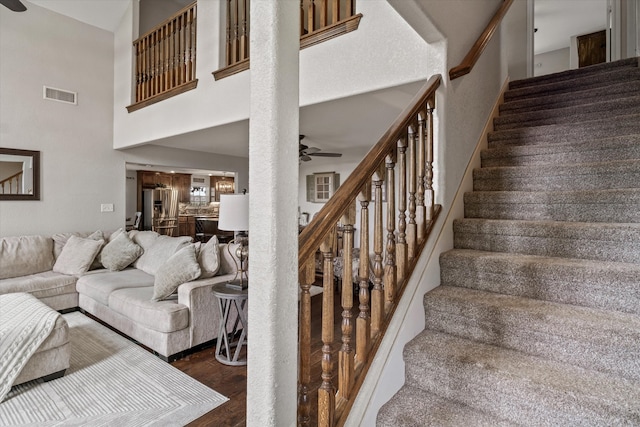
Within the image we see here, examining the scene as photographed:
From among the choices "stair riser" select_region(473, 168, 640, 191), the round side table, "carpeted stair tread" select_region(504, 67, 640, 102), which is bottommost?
the round side table

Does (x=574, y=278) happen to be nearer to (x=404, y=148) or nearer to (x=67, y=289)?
(x=404, y=148)

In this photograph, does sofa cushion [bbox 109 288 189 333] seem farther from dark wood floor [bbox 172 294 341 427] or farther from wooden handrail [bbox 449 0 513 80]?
wooden handrail [bbox 449 0 513 80]

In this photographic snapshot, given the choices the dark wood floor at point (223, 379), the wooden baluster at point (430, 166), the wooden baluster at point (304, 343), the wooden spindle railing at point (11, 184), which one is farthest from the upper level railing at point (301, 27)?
the wooden spindle railing at point (11, 184)

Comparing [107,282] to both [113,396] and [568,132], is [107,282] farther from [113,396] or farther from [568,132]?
[568,132]

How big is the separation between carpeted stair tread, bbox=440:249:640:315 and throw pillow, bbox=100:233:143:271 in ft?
12.6

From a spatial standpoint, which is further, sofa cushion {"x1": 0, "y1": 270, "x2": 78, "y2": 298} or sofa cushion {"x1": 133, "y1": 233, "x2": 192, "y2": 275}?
sofa cushion {"x1": 133, "y1": 233, "x2": 192, "y2": 275}

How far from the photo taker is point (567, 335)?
1342 millimetres

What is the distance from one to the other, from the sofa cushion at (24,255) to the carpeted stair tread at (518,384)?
4626mm

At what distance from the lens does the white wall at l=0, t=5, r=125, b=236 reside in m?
4.39

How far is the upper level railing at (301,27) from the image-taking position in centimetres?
267

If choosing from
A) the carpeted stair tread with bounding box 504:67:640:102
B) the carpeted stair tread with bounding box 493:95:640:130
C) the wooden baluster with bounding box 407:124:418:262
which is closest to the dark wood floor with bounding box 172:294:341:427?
the wooden baluster with bounding box 407:124:418:262

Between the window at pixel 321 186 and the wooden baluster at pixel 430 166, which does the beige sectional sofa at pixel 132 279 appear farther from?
the window at pixel 321 186

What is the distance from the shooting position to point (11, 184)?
4398mm

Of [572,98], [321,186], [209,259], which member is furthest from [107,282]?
[572,98]
